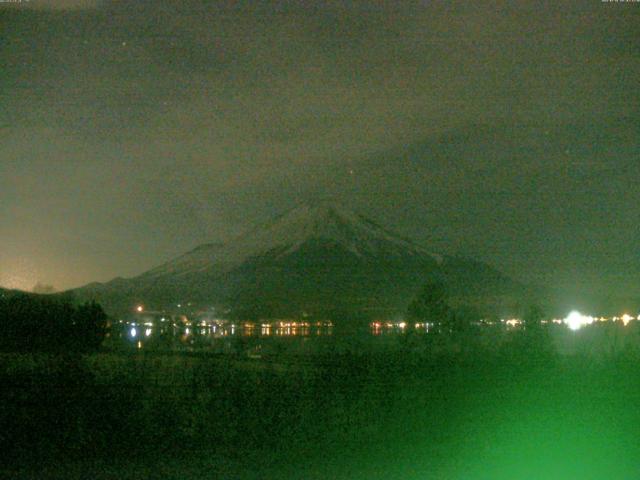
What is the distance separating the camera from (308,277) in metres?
94.4

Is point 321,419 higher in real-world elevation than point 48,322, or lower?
lower

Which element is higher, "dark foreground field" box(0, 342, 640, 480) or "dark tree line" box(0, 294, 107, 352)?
"dark tree line" box(0, 294, 107, 352)

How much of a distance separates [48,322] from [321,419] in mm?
25462

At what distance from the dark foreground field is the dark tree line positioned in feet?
Answer: 64.1

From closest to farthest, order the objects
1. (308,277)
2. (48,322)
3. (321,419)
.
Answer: (321,419), (48,322), (308,277)

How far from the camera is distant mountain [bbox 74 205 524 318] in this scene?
7425 centimetres

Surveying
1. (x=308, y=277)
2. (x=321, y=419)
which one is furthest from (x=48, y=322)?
(x=308, y=277)

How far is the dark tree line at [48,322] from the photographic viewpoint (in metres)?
32.2

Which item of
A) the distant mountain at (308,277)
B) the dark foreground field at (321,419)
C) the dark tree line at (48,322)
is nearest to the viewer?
the dark foreground field at (321,419)

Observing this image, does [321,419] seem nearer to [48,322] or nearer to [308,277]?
[48,322]

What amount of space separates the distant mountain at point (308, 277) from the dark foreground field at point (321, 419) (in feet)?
144

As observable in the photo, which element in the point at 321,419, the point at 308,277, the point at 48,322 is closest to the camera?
the point at 321,419

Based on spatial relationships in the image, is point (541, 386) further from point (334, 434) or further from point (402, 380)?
point (334, 434)

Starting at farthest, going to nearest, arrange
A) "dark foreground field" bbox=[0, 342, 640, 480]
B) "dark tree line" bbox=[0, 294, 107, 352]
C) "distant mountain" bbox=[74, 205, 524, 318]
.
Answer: "distant mountain" bbox=[74, 205, 524, 318] → "dark tree line" bbox=[0, 294, 107, 352] → "dark foreground field" bbox=[0, 342, 640, 480]
